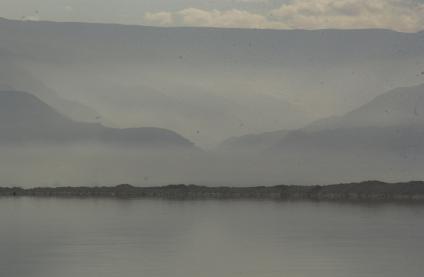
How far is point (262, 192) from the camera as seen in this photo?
106750 mm

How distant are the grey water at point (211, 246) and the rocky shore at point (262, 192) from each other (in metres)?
43.5

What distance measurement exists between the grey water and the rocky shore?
143 ft

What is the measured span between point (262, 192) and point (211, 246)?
235 ft

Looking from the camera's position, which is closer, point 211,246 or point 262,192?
point 211,246

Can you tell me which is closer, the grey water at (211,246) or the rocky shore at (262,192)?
the grey water at (211,246)

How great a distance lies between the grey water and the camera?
93.0 ft

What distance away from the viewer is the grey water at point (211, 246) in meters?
28.4

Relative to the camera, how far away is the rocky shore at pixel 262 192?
96562 mm

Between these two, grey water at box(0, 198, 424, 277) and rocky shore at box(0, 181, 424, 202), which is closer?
grey water at box(0, 198, 424, 277)

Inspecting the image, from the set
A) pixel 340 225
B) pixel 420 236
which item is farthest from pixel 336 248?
pixel 340 225

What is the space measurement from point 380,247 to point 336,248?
75.4 inches

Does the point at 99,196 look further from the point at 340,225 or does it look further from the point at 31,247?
the point at 31,247

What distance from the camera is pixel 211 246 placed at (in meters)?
35.3

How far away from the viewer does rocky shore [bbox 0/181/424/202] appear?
9656 centimetres
